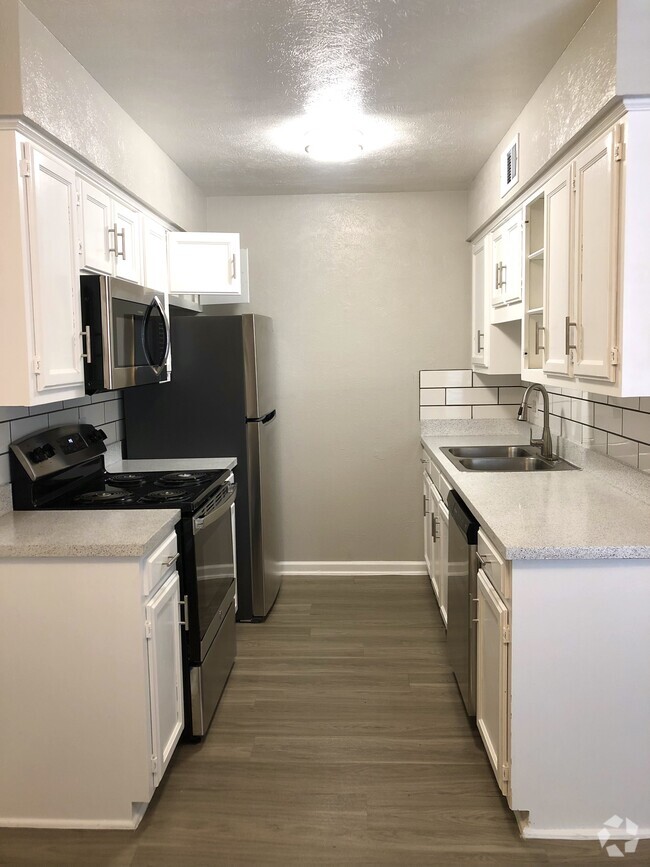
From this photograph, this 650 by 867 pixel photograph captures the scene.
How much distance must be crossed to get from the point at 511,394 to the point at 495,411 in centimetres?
15

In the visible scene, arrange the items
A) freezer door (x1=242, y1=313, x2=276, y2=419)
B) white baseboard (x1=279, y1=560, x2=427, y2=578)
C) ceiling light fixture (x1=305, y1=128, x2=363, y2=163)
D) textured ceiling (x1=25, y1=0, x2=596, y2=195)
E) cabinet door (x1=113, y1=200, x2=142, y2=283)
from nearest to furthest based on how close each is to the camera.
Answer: textured ceiling (x1=25, y1=0, x2=596, y2=195) → cabinet door (x1=113, y1=200, x2=142, y2=283) → ceiling light fixture (x1=305, y1=128, x2=363, y2=163) → freezer door (x1=242, y1=313, x2=276, y2=419) → white baseboard (x1=279, y1=560, x2=427, y2=578)

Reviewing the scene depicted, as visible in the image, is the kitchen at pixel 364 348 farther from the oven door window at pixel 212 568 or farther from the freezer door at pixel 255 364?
the freezer door at pixel 255 364

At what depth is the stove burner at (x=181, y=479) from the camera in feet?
9.89

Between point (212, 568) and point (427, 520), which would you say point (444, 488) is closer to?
point (427, 520)

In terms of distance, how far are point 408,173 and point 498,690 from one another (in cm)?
294

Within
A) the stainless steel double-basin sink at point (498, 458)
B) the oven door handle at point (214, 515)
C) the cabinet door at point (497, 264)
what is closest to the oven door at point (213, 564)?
the oven door handle at point (214, 515)

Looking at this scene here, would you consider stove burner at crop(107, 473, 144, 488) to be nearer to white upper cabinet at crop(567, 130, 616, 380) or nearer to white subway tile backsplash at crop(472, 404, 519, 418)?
white upper cabinet at crop(567, 130, 616, 380)

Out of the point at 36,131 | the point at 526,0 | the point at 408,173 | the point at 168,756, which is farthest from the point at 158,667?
the point at 408,173

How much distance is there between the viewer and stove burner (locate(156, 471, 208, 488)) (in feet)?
9.89

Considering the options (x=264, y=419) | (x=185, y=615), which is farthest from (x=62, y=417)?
(x=264, y=419)

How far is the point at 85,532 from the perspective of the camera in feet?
7.51

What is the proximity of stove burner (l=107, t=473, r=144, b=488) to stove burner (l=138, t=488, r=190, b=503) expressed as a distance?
13.1 inches

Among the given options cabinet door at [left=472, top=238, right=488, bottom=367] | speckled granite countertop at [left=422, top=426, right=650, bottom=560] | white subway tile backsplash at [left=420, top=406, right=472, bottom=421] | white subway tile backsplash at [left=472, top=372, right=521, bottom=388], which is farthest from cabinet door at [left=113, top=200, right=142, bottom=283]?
white subway tile backsplash at [left=472, top=372, right=521, bottom=388]

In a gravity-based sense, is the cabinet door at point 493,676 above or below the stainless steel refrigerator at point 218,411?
below
